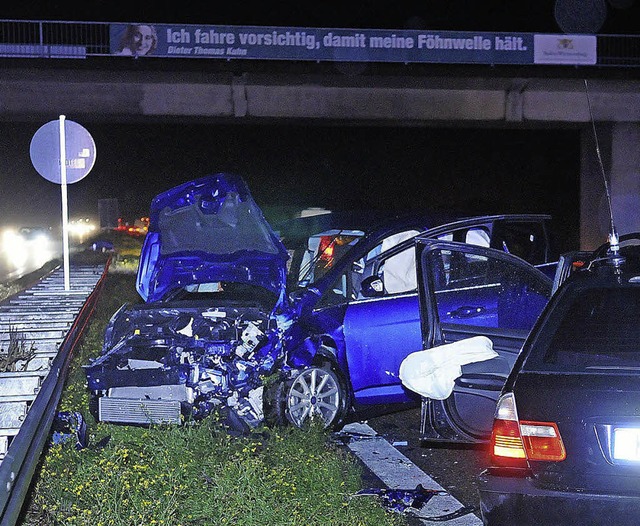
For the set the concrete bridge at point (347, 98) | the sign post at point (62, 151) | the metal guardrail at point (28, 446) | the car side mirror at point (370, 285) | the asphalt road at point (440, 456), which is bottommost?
the asphalt road at point (440, 456)

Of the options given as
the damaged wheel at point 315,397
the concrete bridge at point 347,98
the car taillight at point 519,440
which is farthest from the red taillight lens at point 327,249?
the concrete bridge at point 347,98

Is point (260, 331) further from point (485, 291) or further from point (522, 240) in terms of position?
point (522, 240)

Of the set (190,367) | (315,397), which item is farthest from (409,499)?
(190,367)

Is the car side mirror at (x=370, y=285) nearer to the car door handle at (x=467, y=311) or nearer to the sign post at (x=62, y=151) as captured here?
the car door handle at (x=467, y=311)

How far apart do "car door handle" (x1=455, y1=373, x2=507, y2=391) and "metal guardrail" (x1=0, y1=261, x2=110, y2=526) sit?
2366mm

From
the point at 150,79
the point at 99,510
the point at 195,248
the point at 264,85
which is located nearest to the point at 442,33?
the point at 264,85

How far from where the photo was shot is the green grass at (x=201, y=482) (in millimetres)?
4988

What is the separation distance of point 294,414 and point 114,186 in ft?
136

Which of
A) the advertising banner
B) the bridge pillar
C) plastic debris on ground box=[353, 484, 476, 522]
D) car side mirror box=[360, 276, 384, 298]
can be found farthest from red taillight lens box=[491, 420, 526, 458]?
the bridge pillar

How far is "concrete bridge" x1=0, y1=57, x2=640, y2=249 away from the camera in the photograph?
24.4 m

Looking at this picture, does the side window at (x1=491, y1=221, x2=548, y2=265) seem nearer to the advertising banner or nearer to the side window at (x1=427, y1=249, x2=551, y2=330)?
the side window at (x1=427, y1=249, x2=551, y2=330)

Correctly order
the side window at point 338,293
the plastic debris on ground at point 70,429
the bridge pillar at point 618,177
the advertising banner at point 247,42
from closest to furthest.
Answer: the plastic debris on ground at point 70,429, the side window at point 338,293, the advertising banner at point 247,42, the bridge pillar at point 618,177

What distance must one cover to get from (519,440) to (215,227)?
5045 millimetres

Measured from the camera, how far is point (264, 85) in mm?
24828
